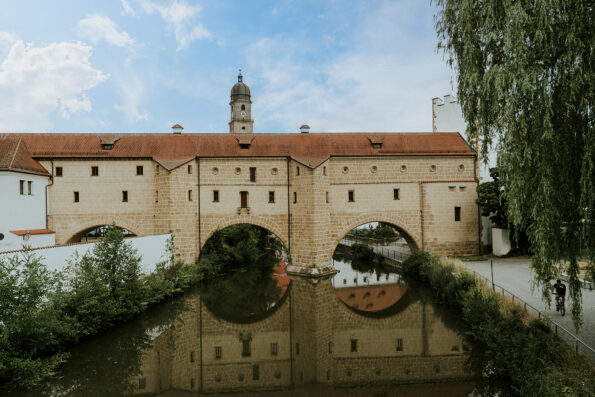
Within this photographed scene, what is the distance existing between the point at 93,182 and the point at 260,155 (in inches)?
392

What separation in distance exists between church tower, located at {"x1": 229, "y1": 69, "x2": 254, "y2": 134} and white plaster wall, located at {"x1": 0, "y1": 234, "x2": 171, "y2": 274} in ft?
88.7

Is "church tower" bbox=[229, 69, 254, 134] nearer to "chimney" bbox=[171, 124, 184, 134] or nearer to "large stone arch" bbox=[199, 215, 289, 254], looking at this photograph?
"chimney" bbox=[171, 124, 184, 134]

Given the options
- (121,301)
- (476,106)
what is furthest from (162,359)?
(476,106)

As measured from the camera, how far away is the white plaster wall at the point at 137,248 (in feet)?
39.4

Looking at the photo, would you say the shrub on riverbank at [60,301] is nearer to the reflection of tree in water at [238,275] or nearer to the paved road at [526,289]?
the reflection of tree in water at [238,275]

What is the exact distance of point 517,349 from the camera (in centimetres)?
862

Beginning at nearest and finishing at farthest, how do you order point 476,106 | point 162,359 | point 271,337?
point 476,106
point 162,359
point 271,337

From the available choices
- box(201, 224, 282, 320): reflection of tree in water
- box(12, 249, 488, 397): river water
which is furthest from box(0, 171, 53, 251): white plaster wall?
box(201, 224, 282, 320): reflection of tree in water

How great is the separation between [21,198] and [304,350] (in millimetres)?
16174

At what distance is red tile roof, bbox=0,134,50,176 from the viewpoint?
17969 millimetres

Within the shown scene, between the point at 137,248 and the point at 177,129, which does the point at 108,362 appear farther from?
the point at 177,129

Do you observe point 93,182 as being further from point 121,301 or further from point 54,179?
point 121,301

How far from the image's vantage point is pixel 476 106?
25.5 ft

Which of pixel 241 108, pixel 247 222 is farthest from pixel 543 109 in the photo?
pixel 241 108
